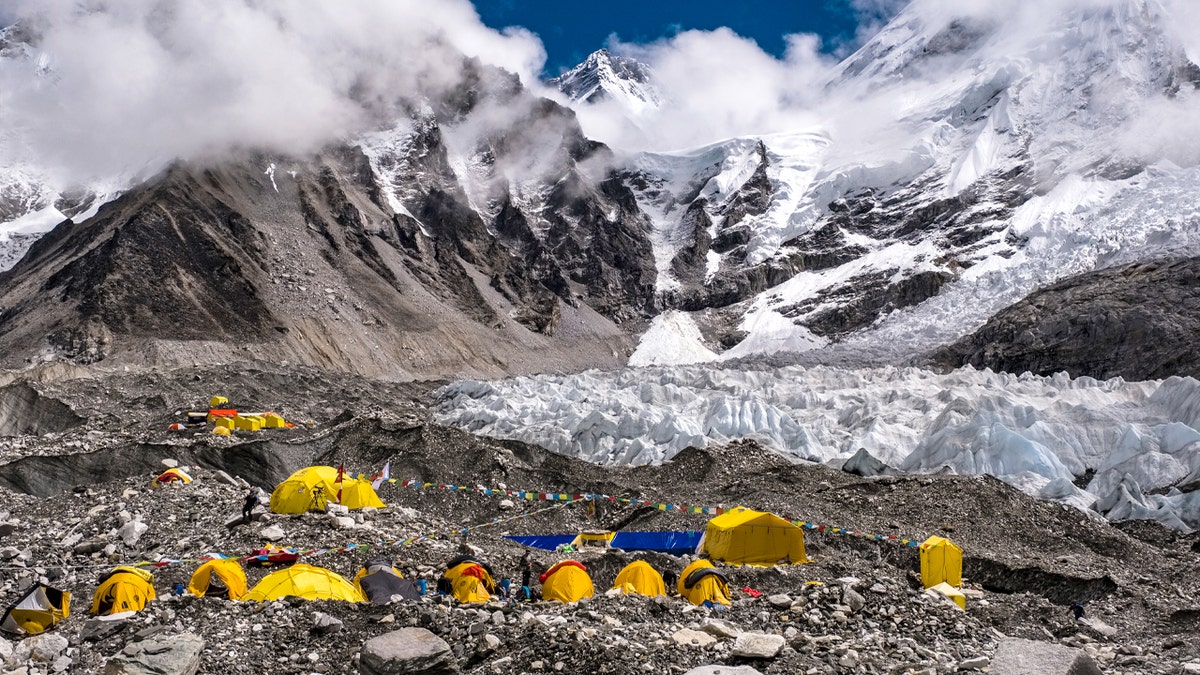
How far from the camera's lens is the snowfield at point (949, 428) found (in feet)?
70.7

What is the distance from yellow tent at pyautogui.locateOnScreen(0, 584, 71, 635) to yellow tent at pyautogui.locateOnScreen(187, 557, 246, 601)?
1573 mm

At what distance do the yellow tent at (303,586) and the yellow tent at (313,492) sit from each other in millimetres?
5369

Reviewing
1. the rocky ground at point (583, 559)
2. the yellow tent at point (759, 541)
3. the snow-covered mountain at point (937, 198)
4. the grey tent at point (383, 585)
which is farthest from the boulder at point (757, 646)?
the snow-covered mountain at point (937, 198)

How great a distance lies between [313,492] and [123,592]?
6.06 meters

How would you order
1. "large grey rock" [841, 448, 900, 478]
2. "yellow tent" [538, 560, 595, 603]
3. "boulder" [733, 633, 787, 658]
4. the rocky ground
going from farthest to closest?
"large grey rock" [841, 448, 900, 478], "yellow tent" [538, 560, 595, 603], the rocky ground, "boulder" [733, 633, 787, 658]

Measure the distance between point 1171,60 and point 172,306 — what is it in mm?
140845

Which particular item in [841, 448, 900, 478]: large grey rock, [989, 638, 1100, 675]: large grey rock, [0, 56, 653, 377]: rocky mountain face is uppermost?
[0, 56, 653, 377]: rocky mountain face

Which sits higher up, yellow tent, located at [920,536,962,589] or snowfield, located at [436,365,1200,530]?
snowfield, located at [436,365,1200,530]

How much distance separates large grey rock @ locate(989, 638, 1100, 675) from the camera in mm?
6078

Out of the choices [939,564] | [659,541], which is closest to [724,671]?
[939,564]

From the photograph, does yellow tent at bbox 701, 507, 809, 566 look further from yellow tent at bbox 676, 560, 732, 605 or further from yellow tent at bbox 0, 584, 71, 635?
yellow tent at bbox 0, 584, 71, 635

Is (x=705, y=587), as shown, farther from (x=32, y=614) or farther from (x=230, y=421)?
(x=230, y=421)

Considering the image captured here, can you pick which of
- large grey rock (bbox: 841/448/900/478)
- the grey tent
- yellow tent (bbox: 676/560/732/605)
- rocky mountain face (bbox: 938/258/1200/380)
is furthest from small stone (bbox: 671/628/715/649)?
rocky mountain face (bbox: 938/258/1200/380)

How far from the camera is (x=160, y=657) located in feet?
24.3
